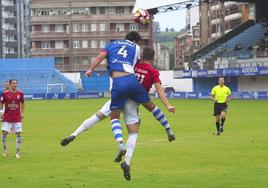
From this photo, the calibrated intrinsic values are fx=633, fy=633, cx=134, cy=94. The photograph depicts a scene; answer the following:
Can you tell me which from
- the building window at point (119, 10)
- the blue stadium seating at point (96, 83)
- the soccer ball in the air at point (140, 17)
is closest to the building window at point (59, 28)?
the building window at point (119, 10)

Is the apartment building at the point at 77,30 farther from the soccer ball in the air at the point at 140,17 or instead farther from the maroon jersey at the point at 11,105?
the soccer ball in the air at the point at 140,17

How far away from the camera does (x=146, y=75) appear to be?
36.7 feet

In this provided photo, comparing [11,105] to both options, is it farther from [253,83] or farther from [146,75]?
[253,83]

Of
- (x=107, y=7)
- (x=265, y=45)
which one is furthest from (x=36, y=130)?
(x=107, y=7)

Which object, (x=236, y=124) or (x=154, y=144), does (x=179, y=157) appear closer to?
(x=154, y=144)

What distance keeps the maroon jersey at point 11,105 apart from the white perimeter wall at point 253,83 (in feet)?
169

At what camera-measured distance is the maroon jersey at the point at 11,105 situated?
58.7 ft

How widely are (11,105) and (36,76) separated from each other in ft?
250

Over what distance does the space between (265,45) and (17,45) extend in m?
82.6

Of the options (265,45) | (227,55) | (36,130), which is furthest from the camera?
(227,55)

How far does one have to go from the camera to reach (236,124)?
3131 cm

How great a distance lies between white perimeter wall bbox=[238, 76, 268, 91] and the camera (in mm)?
67375

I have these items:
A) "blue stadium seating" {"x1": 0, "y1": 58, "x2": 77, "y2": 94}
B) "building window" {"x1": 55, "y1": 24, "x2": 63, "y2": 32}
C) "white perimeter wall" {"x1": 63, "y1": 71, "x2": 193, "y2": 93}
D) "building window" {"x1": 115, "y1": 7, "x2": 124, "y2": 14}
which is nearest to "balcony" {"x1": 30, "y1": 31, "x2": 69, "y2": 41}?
"building window" {"x1": 55, "y1": 24, "x2": 63, "y2": 32}

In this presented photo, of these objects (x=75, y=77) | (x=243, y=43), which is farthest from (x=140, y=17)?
(x=75, y=77)
